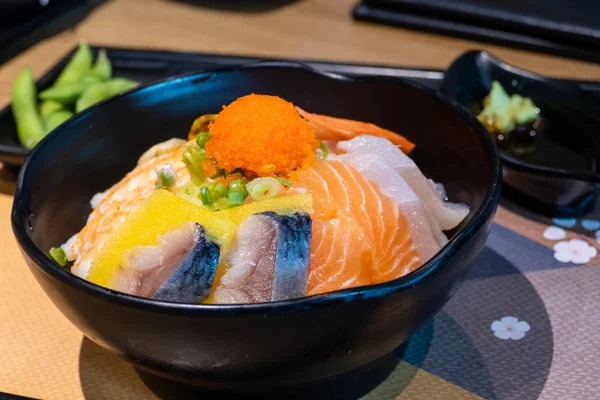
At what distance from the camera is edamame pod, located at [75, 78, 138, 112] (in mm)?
2117

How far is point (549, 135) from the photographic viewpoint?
6.56 ft

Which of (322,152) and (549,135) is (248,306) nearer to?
(322,152)

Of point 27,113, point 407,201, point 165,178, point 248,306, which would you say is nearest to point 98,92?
point 27,113

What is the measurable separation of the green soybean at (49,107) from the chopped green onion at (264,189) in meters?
1.39

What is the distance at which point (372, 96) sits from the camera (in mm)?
1537

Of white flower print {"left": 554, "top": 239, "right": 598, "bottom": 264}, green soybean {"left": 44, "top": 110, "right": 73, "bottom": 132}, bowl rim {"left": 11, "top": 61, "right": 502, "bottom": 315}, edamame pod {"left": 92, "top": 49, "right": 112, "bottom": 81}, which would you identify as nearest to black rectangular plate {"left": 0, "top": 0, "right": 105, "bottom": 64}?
edamame pod {"left": 92, "top": 49, "right": 112, "bottom": 81}

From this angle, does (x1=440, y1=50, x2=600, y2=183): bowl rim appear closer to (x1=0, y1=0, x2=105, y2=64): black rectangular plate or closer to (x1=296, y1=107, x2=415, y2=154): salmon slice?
(x1=296, y1=107, x2=415, y2=154): salmon slice

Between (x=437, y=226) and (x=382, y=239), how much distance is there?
17 centimetres

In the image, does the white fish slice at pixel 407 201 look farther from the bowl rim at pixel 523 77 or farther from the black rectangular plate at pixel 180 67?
the black rectangular plate at pixel 180 67

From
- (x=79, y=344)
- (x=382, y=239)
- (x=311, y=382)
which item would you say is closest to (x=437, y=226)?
(x=382, y=239)

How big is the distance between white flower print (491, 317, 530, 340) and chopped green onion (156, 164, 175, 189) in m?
0.79

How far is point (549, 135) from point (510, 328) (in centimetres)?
95

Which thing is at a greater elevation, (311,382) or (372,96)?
(372,96)

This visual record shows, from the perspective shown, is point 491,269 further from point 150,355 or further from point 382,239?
point 150,355
